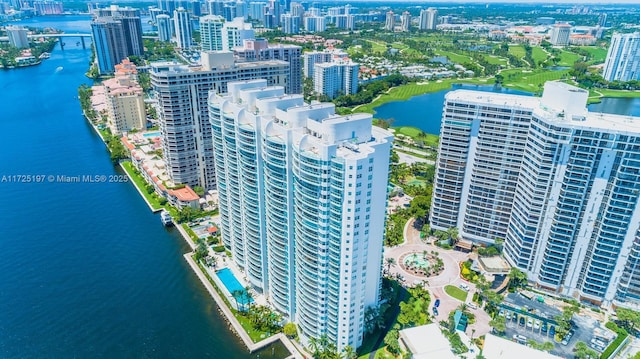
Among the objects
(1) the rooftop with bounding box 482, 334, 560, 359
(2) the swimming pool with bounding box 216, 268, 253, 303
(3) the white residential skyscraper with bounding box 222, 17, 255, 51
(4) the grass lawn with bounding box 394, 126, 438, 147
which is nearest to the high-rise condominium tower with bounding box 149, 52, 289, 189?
(2) the swimming pool with bounding box 216, 268, 253, 303

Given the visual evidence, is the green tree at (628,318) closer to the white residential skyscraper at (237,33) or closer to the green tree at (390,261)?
the green tree at (390,261)

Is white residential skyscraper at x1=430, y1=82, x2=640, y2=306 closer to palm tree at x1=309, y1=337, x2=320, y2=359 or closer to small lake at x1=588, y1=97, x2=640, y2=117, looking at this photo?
palm tree at x1=309, y1=337, x2=320, y2=359

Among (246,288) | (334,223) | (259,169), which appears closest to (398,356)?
(334,223)

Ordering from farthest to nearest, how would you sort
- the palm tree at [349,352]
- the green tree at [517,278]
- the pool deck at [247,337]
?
the green tree at [517,278]
the pool deck at [247,337]
the palm tree at [349,352]

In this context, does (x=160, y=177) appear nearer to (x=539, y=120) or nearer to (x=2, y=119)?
(x=539, y=120)

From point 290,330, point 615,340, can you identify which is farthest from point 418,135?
point 290,330

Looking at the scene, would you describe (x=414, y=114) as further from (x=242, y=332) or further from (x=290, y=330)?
(x=242, y=332)

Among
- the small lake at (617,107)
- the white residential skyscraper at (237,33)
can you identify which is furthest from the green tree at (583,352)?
the small lake at (617,107)
